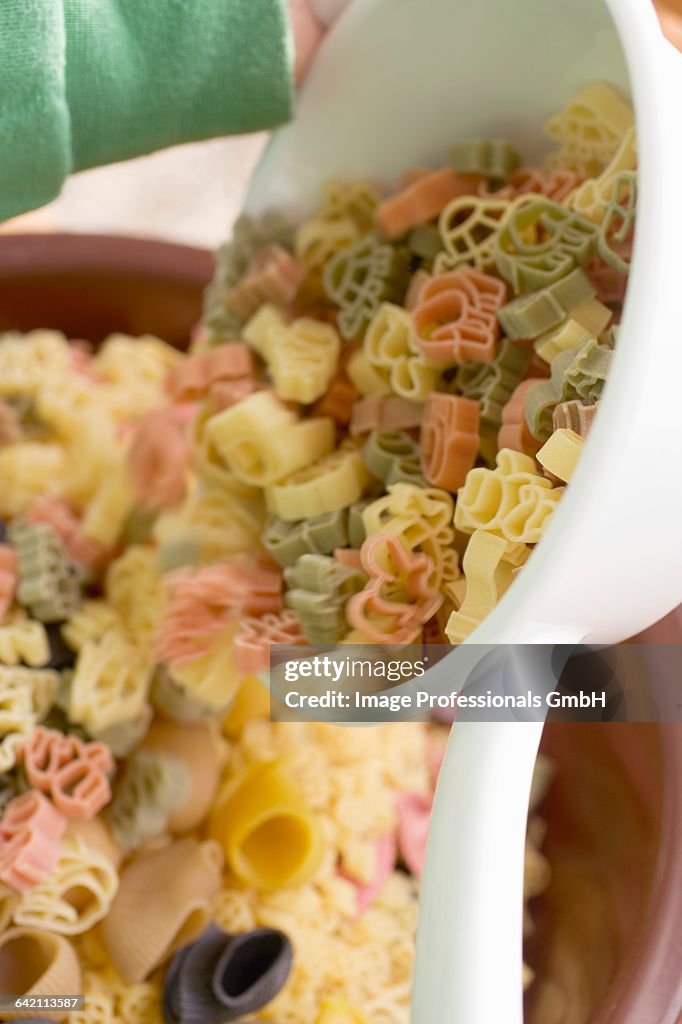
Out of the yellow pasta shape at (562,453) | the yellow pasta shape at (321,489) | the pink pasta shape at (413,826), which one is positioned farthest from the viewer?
the pink pasta shape at (413,826)

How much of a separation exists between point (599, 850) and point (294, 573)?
0.21 metres

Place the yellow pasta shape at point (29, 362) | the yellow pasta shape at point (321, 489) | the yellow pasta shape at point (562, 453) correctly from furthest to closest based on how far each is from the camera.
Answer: the yellow pasta shape at point (29, 362) → the yellow pasta shape at point (321, 489) → the yellow pasta shape at point (562, 453)

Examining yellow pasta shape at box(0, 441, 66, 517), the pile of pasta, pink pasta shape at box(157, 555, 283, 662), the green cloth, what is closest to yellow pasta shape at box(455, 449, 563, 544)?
the pile of pasta

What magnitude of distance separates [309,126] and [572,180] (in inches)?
5.0

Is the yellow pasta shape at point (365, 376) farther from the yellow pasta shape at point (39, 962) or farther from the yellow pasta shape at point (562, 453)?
the yellow pasta shape at point (39, 962)

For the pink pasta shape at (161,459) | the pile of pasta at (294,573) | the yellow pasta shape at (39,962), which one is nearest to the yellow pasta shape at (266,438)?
the pile of pasta at (294,573)

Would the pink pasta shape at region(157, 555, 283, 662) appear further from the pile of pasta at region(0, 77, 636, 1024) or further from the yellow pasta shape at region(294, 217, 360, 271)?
the yellow pasta shape at region(294, 217, 360, 271)

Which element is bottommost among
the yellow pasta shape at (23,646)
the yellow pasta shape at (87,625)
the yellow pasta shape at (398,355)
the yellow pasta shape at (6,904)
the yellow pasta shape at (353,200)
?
the yellow pasta shape at (6,904)

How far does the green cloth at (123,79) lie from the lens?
359mm

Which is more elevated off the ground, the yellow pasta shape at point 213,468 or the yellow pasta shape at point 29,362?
the yellow pasta shape at point 213,468

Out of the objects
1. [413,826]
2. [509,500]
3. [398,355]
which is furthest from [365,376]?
[413,826]

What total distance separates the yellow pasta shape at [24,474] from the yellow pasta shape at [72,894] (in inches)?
8.3

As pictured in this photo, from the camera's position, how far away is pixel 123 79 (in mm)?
388

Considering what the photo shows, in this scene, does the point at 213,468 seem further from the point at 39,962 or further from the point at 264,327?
the point at 39,962
